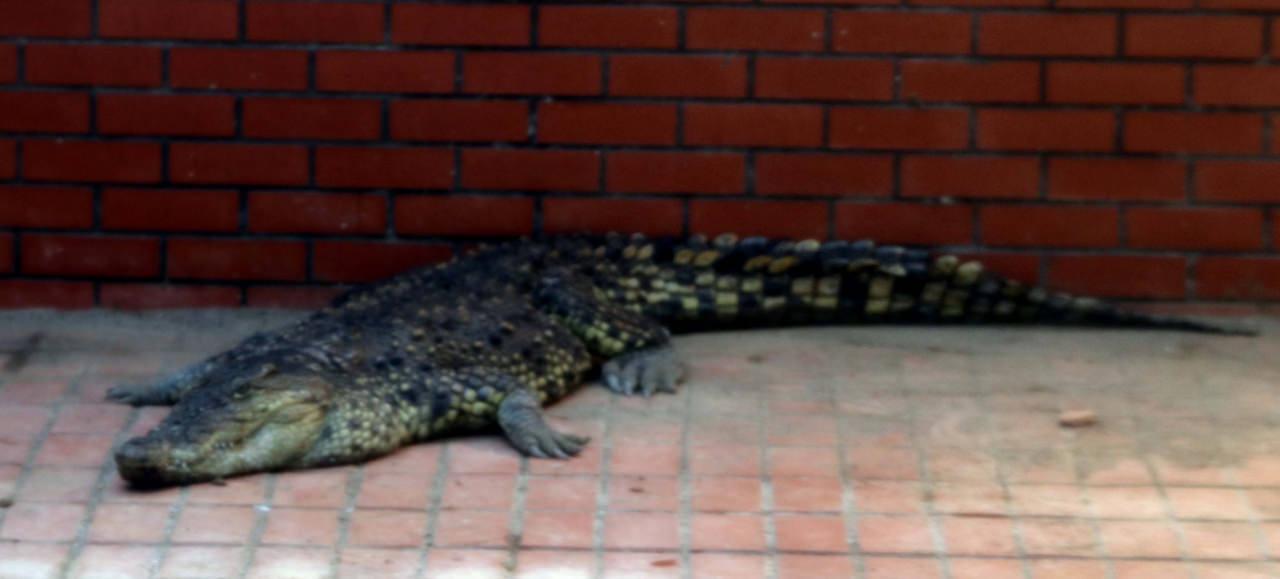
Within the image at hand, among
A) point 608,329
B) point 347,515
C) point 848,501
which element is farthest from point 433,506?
point 608,329

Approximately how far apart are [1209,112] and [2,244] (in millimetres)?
3693

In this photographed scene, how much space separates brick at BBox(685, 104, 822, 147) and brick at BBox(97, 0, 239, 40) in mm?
1409

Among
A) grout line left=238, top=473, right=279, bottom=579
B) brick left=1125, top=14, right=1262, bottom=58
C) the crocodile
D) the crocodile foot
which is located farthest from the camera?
brick left=1125, top=14, right=1262, bottom=58

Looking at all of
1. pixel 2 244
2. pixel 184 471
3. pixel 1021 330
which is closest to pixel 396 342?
pixel 184 471

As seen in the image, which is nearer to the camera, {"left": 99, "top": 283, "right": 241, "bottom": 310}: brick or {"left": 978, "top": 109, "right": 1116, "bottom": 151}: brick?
{"left": 978, "top": 109, "right": 1116, "bottom": 151}: brick

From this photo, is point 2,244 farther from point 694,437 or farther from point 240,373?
point 694,437

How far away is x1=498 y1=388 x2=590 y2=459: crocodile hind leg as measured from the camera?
17.4 feet

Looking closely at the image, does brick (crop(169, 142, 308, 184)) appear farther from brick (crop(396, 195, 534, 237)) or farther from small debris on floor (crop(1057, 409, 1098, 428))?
small debris on floor (crop(1057, 409, 1098, 428))

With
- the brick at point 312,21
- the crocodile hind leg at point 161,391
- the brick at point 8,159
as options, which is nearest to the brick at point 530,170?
the brick at point 312,21

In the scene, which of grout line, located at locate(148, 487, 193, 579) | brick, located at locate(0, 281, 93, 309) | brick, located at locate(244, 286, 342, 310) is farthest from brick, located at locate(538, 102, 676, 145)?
grout line, located at locate(148, 487, 193, 579)

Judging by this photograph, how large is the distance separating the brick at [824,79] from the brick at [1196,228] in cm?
87

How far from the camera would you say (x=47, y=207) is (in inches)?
253

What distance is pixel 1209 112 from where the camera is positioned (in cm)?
630

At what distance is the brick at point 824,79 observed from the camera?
627 centimetres
